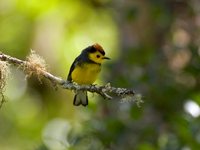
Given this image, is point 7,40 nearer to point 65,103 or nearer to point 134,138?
point 65,103

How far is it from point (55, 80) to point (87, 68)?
0.80 metres

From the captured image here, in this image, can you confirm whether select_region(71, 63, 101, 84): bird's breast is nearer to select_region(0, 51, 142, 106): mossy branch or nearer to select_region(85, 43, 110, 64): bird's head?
select_region(85, 43, 110, 64): bird's head

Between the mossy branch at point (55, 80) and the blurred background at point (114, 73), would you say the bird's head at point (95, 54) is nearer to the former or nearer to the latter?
the blurred background at point (114, 73)

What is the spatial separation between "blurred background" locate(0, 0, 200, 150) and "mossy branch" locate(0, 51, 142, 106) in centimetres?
15

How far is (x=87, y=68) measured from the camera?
4.52 metres

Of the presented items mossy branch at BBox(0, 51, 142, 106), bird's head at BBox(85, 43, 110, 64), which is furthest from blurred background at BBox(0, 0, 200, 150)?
bird's head at BBox(85, 43, 110, 64)

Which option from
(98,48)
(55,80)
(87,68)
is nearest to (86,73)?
(87,68)

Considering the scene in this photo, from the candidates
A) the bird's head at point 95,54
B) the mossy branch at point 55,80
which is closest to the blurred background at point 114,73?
the mossy branch at point 55,80

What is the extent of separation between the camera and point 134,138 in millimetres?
6957

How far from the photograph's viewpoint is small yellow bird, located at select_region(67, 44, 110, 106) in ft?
14.6

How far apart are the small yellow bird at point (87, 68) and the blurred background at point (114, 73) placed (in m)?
0.21

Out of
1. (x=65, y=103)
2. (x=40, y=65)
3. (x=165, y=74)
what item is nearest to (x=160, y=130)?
(x=165, y=74)

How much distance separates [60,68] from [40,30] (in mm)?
991

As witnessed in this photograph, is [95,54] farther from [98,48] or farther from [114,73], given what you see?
[114,73]
